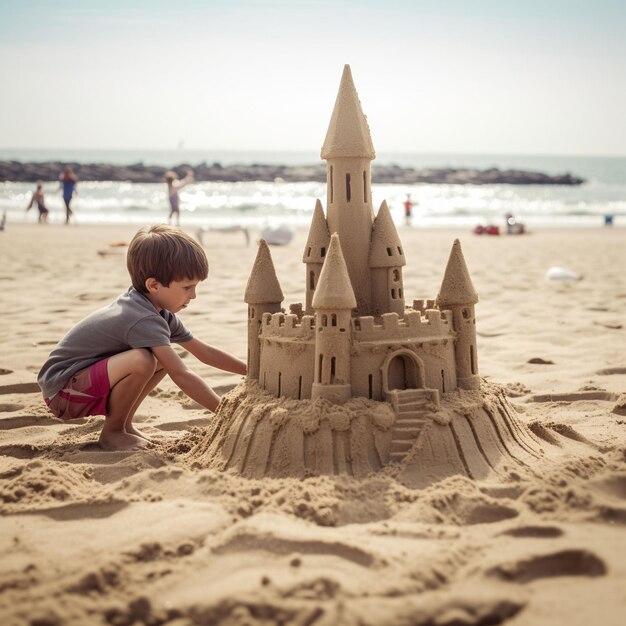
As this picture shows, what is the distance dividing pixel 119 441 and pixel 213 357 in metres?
0.79

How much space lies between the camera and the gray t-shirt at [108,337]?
3.84 metres

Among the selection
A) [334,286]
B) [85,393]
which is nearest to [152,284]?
[85,393]

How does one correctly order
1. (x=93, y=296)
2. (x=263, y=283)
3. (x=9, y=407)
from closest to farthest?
(x=263, y=283) < (x=9, y=407) < (x=93, y=296)

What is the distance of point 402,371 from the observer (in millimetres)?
3463

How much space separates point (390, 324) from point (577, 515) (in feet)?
3.70

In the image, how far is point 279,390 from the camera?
11.7 ft

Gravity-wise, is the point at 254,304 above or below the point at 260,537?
above

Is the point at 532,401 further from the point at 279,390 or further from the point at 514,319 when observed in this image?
the point at 514,319

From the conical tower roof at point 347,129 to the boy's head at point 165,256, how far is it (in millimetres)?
855

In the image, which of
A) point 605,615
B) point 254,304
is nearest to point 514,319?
point 254,304

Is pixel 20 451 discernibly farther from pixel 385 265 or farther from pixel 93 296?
pixel 93 296

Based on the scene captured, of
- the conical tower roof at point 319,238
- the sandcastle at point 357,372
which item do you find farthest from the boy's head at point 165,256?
the conical tower roof at point 319,238

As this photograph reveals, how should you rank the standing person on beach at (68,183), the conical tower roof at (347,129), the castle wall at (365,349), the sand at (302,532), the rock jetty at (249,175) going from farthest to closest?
the rock jetty at (249,175)
the standing person on beach at (68,183)
the conical tower roof at (347,129)
the castle wall at (365,349)
the sand at (302,532)

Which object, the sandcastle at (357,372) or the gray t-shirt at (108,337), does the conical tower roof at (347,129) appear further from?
the gray t-shirt at (108,337)
